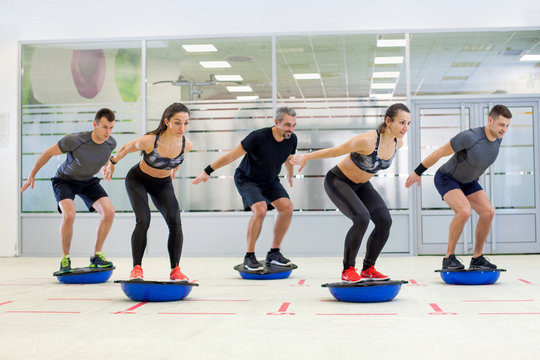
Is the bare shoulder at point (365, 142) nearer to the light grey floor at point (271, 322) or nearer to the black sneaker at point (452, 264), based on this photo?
the light grey floor at point (271, 322)

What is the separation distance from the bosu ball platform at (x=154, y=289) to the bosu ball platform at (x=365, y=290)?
0.99m

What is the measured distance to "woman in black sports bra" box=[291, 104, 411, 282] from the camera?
13.7 ft

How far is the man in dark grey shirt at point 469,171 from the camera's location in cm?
506

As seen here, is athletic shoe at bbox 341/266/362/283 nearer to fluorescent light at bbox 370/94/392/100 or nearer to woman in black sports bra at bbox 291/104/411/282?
woman in black sports bra at bbox 291/104/411/282

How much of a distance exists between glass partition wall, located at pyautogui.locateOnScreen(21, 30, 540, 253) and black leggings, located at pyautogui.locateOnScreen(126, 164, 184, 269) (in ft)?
12.5

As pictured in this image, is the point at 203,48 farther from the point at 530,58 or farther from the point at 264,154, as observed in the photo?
the point at 530,58

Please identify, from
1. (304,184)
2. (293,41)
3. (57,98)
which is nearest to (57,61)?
(57,98)

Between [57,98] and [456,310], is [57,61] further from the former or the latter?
[456,310]

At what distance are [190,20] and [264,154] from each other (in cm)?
A: 362

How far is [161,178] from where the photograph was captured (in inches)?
184

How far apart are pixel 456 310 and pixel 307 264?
344 centimetres

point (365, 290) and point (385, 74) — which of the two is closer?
point (365, 290)

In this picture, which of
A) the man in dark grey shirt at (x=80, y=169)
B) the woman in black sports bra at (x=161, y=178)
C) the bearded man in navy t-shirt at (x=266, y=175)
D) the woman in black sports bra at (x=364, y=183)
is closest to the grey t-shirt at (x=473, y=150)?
the woman in black sports bra at (x=364, y=183)

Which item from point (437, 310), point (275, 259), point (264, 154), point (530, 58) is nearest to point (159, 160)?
point (264, 154)
